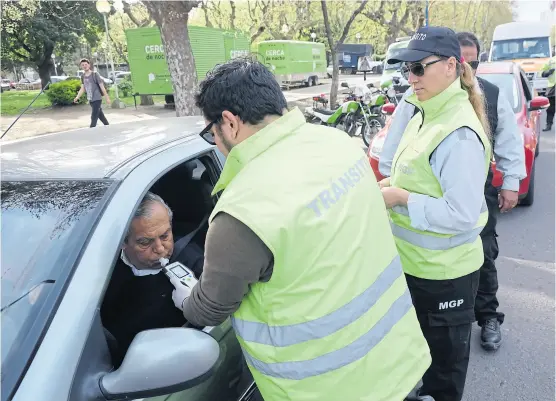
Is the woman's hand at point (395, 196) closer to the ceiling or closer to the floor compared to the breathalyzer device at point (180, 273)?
closer to the ceiling

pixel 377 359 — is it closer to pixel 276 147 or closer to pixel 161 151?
pixel 276 147

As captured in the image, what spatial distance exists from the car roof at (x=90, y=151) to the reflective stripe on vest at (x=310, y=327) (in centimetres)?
66

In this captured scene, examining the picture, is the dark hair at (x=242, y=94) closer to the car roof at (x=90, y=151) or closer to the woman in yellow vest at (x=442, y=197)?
the car roof at (x=90, y=151)

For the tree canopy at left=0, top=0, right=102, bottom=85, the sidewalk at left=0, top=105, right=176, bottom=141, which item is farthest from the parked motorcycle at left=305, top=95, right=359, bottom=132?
the tree canopy at left=0, top=0, right=102, bottom=85

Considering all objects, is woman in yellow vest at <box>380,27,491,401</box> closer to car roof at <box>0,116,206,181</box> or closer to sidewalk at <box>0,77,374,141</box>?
car roof at <box>0,116,206,181</box>

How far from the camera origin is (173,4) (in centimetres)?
786

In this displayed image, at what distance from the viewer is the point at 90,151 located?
1858 mm

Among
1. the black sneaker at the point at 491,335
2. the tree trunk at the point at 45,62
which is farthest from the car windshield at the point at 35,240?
the tree trunk at the point at 45,62

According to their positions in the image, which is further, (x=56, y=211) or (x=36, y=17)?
(x=36, y=17)

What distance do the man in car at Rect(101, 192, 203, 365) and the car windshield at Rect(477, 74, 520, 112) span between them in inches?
200

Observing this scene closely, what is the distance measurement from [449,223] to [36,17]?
3085 cm

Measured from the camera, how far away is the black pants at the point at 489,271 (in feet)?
9.53

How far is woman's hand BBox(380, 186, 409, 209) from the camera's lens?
6.37 feet

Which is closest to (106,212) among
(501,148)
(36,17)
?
(501,148)
